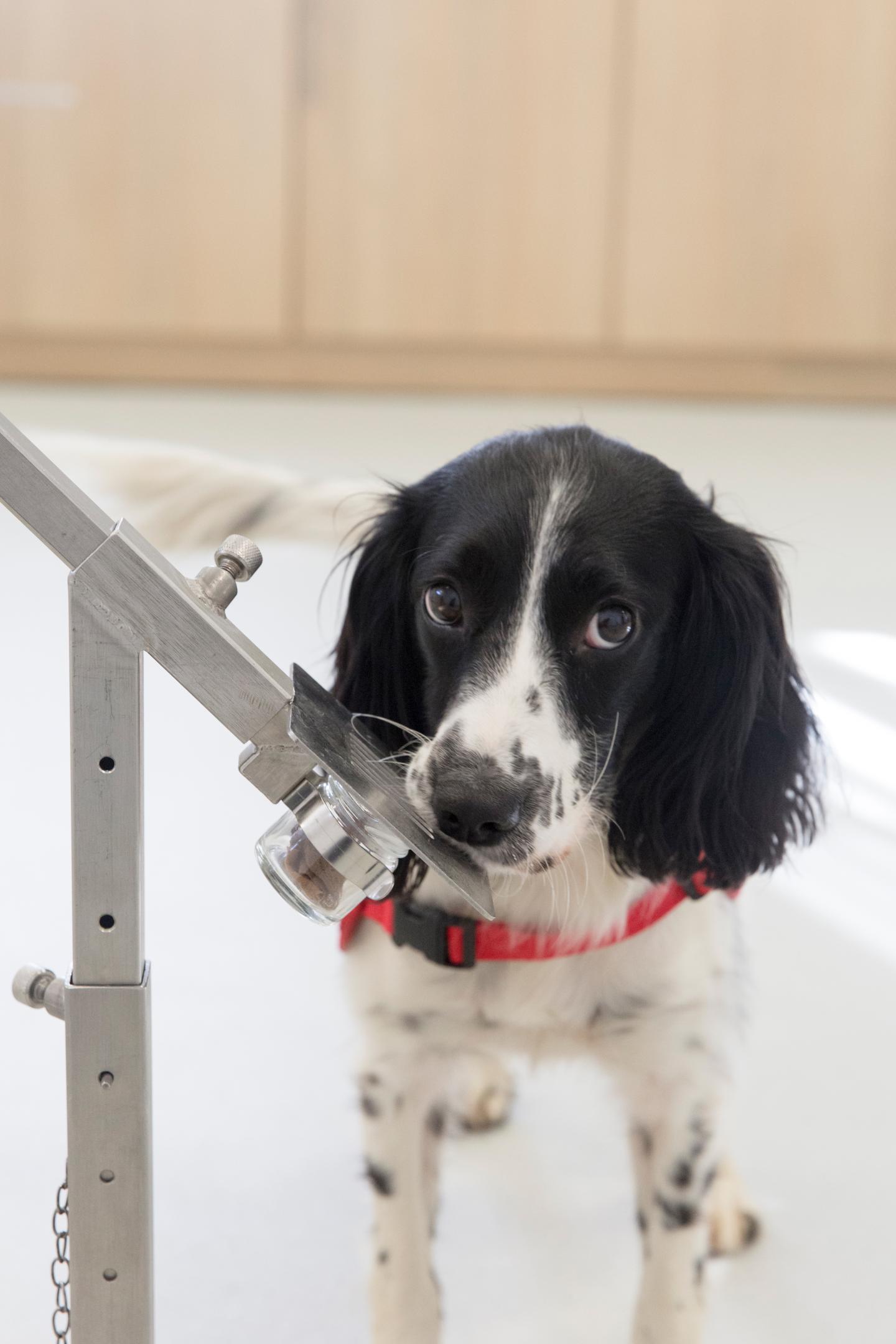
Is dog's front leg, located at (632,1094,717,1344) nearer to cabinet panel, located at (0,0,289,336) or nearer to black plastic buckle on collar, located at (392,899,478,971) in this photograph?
black plastic buckle on collar, located at (392,899,478,971)

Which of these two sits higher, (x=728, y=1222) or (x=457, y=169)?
(x=457, y=169)

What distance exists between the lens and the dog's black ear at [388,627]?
129 cm

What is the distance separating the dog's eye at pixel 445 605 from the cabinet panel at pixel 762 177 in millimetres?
4298

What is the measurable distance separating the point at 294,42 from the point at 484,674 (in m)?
4.56

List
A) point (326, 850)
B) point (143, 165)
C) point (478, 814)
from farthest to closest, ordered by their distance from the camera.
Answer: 1. point (143, 165)
2. point (478, 814)
3. point (326, 850)

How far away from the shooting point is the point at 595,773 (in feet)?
3.86

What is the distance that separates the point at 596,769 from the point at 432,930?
199mm

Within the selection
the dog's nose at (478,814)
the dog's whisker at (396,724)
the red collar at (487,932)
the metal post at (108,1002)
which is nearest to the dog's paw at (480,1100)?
the red collar at (487,932)

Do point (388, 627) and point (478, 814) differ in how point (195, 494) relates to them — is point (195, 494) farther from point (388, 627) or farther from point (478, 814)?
point (478, 814)

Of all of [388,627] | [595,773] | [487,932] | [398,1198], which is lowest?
[398,1198]

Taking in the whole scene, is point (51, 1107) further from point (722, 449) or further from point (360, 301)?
point (360, 301)

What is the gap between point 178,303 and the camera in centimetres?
521

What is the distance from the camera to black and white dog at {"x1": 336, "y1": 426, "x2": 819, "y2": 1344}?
44.9 inches

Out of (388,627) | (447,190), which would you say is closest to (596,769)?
(388,627)
